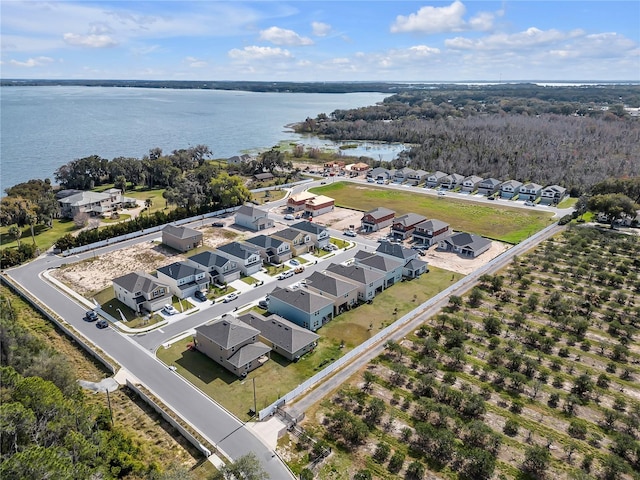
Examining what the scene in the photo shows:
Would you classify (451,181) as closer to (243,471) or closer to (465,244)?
(465,244)

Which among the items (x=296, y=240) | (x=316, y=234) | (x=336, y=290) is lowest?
(x=336, y=290)

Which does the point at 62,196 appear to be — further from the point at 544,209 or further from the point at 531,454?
the point at 544,209

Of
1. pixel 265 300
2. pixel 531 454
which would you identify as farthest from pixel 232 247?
pixel 531 454

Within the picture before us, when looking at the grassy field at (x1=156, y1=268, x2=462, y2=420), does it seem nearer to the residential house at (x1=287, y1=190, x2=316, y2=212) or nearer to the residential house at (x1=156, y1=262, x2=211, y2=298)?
the residential house at (x1=156, y1=262, x2=211, y2=298)

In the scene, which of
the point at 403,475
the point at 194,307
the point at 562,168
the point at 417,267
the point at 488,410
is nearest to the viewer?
the point at 403,475

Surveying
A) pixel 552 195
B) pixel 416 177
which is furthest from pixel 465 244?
pixel 416 177

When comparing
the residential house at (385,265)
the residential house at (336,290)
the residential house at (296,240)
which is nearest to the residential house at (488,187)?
the residential house at (385,265)

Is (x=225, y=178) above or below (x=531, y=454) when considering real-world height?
above
